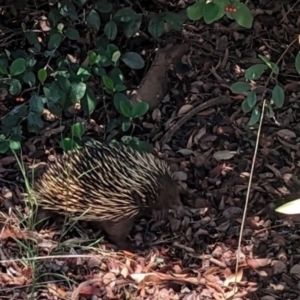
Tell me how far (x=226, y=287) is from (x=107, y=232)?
0.69 meters

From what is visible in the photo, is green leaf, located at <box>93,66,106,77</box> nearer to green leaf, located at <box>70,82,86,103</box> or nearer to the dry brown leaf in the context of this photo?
green leaf, located at <box>70,82,86,103</box>

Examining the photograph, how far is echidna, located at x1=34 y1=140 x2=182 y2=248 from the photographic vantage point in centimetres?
412

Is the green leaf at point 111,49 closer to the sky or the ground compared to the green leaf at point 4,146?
closer to the sky

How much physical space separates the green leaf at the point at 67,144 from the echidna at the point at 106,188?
133 mm

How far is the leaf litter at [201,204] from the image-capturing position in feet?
12.9

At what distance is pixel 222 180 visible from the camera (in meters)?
4.58

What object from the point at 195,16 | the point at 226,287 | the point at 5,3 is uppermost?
the point at 195,16

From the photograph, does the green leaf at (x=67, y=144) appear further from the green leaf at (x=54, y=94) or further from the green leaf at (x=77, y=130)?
the green leaf at (x=54, y=94)

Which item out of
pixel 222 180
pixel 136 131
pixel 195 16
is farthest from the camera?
pixel 136 131

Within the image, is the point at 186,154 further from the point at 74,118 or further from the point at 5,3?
the point at 5,3

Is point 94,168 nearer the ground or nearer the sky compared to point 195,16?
nearer the ground

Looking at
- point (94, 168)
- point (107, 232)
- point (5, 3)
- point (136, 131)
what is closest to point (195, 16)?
point (94, 168)

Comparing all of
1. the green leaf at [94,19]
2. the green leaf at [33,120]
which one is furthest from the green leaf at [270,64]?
the green leaf at [33,120]

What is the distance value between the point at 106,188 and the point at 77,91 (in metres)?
0.54
